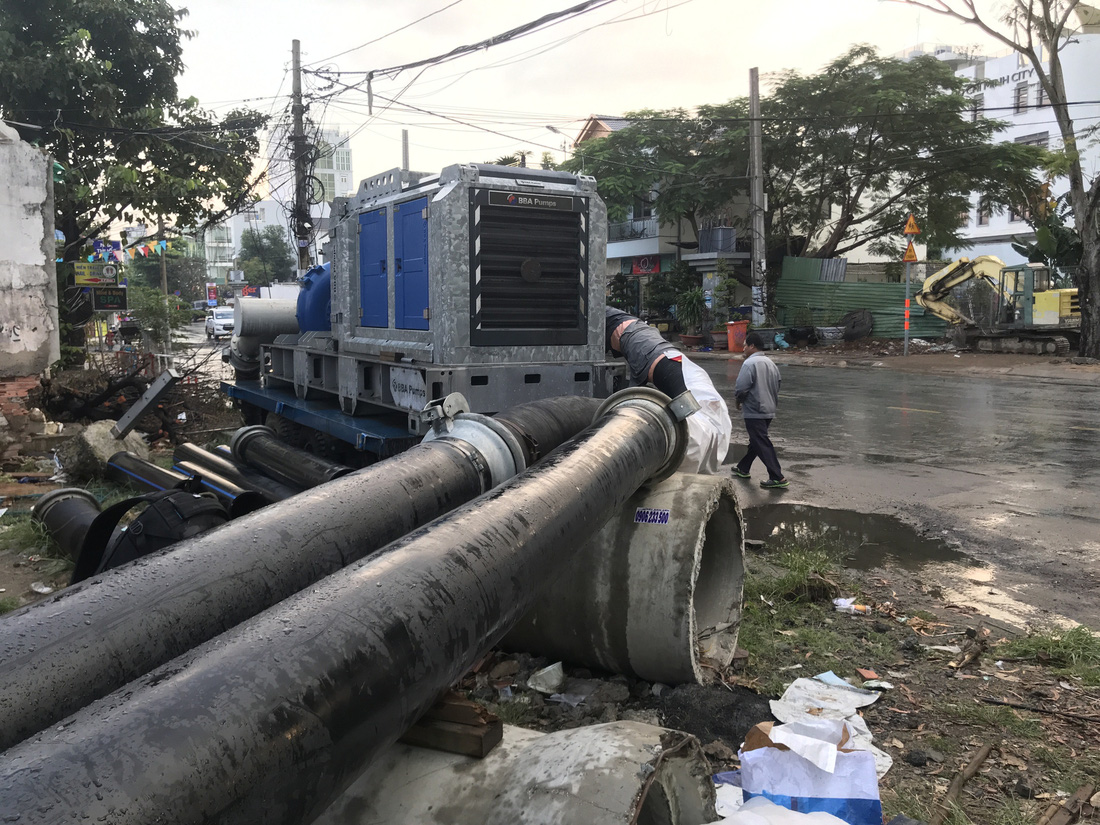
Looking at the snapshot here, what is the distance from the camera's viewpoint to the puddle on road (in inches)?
220

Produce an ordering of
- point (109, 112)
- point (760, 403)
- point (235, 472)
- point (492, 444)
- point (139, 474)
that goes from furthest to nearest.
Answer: point (109, 112), point (760, 403), point (139, 474), point (235, 472), point (492, 444)

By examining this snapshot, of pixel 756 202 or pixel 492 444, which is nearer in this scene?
pixel 492 444

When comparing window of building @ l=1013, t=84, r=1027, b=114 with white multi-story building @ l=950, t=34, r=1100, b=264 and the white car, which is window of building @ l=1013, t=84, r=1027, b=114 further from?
the white car

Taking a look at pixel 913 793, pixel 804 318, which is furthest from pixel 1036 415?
pixel 804 318

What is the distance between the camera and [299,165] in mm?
19969

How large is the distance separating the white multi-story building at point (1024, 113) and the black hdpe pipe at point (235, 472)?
3812cm

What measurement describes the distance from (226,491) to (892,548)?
16.8 ft

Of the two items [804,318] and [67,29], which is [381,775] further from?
[804,318]

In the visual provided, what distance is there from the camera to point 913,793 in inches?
128

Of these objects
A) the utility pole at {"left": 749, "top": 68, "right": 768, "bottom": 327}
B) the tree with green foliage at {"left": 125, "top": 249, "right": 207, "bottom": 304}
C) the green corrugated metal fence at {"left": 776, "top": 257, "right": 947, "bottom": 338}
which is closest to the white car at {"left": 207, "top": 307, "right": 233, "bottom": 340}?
the utility pole at {"left": 749, "top": 68, "right": 768, "bottom": 327}

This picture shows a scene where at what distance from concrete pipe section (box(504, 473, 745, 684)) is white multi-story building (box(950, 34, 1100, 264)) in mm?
39609

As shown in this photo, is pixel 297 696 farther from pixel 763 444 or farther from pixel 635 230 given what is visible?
pixel 635 230

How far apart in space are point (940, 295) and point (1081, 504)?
20.3 meters

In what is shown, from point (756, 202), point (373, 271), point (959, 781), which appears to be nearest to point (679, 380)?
point (373, 271)
